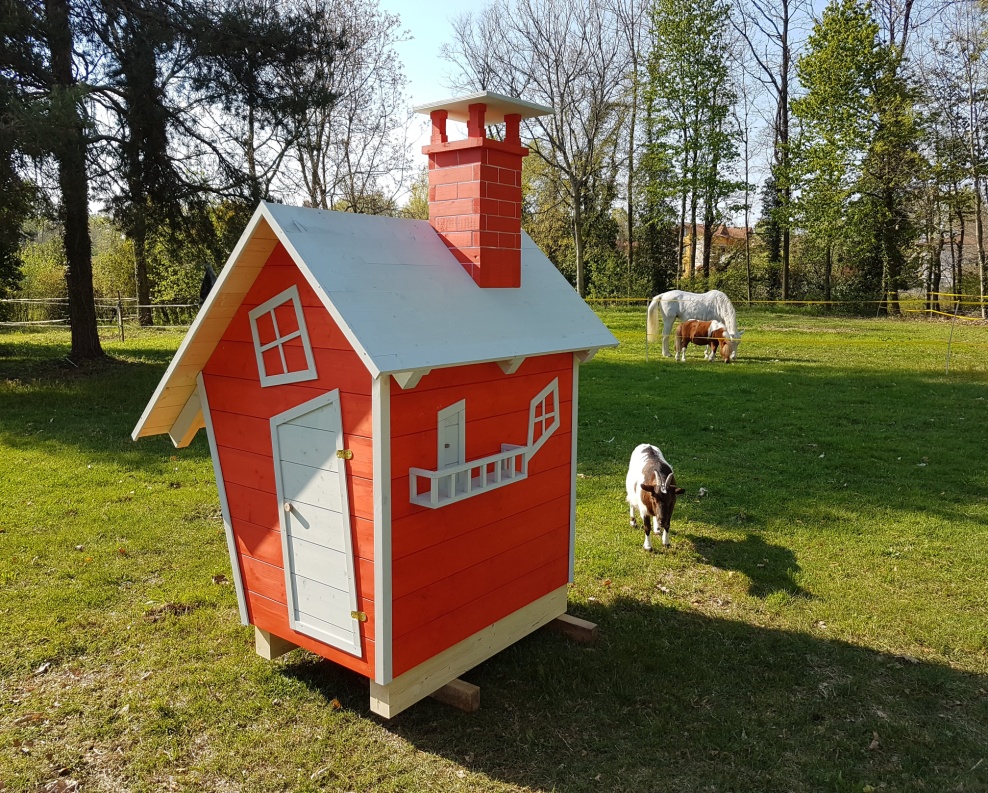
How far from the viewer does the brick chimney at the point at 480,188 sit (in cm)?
436

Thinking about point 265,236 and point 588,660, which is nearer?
point 265,236

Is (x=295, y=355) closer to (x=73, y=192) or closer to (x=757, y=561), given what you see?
(x=757, y=561)

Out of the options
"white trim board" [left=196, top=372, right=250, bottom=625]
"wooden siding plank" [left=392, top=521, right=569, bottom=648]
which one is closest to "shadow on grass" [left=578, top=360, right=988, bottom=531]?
"wooden siding plank" [left=392, top=521, right=569, bottom=648]

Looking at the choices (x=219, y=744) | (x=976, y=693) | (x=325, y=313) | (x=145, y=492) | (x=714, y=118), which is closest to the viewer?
(x=325, y=313)

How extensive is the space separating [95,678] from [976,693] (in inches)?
221

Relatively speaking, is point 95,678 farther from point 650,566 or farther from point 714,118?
point 714,118

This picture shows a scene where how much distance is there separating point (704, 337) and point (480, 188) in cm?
1413

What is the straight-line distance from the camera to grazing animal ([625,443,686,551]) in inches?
243

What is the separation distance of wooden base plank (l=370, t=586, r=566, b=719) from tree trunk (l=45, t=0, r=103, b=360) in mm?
9750

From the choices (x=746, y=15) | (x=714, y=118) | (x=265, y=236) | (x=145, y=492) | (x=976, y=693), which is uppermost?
(x=746, y=15)

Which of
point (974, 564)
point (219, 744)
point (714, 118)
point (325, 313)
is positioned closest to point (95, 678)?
point (219, 744)

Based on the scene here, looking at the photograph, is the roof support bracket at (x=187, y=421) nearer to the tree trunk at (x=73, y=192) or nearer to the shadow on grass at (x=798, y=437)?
the shadow on grass at (x=798, y=437)

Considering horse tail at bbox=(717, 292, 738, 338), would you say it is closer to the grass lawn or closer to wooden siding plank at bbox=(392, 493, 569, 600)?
the grass lawn

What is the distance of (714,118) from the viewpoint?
35125 mm
